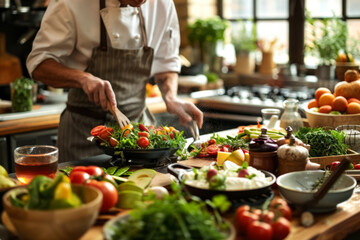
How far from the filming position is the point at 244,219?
141 centimetres

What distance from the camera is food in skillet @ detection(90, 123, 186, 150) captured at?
2098mm

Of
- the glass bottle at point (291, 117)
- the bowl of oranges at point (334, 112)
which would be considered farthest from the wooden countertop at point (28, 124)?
the bowl of oranges at point (334, 112)

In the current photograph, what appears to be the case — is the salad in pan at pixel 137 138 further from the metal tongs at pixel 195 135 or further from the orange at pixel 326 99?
the orange at pixel 326 99

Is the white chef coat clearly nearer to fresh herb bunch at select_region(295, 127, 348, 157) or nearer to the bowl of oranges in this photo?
the bowl of oranges

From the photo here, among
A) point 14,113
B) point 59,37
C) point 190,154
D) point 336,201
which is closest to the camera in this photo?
point 336,201

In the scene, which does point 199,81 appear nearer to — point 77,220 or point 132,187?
point 132,187

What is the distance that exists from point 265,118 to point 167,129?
0.74m

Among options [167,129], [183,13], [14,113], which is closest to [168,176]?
[167,129]

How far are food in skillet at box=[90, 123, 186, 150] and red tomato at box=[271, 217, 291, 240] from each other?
2.69ft

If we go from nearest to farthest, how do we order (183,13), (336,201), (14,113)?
(336,201), (14,113), (183,13)

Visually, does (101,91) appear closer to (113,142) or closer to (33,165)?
(113,142)

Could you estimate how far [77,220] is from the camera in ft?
4.27

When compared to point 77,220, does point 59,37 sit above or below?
above

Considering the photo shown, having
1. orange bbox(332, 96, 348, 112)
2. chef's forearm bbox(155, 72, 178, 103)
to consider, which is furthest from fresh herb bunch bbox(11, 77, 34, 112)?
orange bbox(332, 96, 348, 112)
